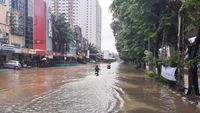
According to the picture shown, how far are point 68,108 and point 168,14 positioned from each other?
1559cm

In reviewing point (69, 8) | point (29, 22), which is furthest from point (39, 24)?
point (69, 8)

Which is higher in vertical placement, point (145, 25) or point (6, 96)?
point (145, 25)

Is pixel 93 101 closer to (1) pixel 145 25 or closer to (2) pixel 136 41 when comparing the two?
(1) pixel 145 25

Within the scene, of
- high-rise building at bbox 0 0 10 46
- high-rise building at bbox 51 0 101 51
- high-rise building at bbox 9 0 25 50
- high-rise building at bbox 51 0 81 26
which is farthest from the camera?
high-rise building at bbox 51 0 101 51

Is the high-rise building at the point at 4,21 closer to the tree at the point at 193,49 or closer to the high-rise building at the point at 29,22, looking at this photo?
the high-rise building at the point at 29,22

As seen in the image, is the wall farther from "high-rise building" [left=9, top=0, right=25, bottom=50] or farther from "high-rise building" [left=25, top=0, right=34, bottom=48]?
"high-rise building" [left=9, top=0, right=25, bottom=50]

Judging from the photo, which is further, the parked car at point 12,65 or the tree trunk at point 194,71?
the parked car at point 12,65

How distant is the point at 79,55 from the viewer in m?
145

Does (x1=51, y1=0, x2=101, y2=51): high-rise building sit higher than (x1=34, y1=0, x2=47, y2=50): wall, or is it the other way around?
(x1=51, y1=0, x2=101, y2=51): high-rise building

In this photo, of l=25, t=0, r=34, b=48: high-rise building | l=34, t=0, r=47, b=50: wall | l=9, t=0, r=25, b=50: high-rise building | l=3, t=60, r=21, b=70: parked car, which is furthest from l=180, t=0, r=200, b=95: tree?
l=34, t=0, r=47, b=50: wall

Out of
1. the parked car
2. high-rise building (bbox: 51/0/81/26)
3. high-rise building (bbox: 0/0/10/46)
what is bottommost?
the parked car

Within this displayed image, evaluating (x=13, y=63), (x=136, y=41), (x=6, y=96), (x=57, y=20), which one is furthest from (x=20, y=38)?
(x=6, y=96)

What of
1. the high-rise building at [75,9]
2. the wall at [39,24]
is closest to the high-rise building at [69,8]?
the high-rise building at [75,9]

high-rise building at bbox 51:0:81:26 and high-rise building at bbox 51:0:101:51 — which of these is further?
high-rise building at bbox 51:0:101:51
